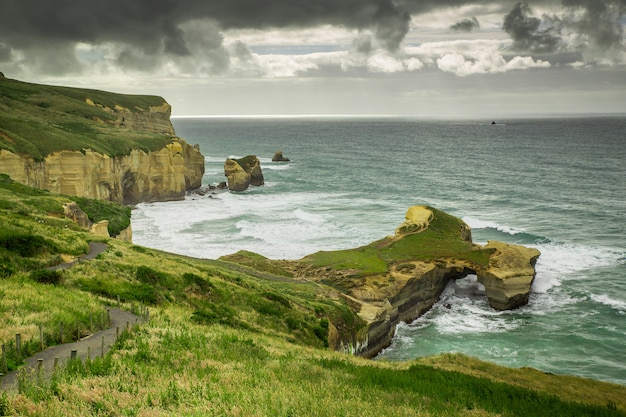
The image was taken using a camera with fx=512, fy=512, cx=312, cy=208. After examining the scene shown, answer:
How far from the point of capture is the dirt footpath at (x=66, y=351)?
512 inches

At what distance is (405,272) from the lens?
146 feet

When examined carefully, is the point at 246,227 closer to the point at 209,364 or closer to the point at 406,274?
the point at 406,274

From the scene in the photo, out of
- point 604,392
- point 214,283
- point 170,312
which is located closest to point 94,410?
point 170,312

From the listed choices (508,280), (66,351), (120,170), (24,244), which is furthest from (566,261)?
(120,170)

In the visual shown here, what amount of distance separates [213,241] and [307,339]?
36.0 metres

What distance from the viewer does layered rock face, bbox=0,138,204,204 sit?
59.7 m

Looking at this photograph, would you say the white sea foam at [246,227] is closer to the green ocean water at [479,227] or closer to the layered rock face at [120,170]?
the green ocean water at [479,227]

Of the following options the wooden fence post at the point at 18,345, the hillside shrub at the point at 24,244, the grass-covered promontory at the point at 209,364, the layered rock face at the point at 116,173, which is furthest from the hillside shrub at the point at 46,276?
the layered rock face at the point at 116,173

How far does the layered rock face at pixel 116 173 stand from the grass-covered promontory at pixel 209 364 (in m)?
30.1

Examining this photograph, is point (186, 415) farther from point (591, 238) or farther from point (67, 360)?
point (591, 238)

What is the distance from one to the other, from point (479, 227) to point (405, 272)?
2920 centimetres

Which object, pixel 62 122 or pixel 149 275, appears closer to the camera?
pixel 149 275

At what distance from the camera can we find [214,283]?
97.4 feet

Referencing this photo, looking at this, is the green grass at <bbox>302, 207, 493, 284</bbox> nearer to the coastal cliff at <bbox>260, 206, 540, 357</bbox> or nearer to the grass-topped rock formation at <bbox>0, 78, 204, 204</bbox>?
the coastal cliff at <bbox>260, 206, 540, 357</bbox>
